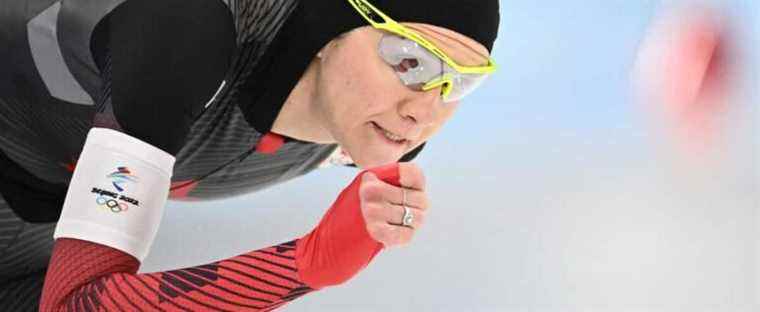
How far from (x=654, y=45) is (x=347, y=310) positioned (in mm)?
1296

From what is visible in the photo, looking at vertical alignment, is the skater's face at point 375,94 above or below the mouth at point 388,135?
above

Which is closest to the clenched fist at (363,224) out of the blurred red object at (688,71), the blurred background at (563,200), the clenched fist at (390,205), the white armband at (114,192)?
the clenched fist at (390,205)

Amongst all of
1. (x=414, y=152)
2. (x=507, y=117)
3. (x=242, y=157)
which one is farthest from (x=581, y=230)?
(x=242, y=157)

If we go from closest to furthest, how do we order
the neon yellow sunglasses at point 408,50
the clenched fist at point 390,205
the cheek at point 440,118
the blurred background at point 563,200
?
the clenched fist at point 390,205 → the neon yellow sunglasses at point 408,50 → the cheek at point 440,118 → the blurred background at point 563,200

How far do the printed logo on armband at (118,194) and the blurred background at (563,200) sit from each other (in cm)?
101

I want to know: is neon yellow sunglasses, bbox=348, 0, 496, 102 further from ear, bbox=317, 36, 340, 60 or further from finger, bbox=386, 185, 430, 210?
finger, bbox=386, 185, 430, 210

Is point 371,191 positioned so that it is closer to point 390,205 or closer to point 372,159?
point 390,205

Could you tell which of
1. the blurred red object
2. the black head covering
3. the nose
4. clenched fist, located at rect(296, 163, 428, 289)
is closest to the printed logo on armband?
clenched fist, located at rect(296, 163, 428, 289)

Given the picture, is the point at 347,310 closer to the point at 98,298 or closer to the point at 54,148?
the point at 54,148

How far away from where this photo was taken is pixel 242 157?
152 centimetres

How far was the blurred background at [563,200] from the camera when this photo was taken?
87.2 inches

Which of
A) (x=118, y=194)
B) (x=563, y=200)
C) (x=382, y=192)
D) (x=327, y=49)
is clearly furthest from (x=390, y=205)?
(x=563, y=200)

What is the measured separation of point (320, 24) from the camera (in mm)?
1313

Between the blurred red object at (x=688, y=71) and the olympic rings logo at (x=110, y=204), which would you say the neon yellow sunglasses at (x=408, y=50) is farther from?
the blurred red object at (x=688, y=71)
